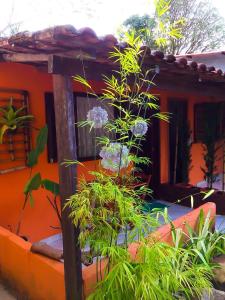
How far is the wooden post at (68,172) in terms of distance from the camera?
238cm

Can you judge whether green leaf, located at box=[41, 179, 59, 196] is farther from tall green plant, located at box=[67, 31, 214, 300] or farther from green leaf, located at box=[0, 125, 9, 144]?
tall green plant, located at box=[67, 31, 214, 300]

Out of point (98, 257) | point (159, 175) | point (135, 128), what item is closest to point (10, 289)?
point (98, 257)

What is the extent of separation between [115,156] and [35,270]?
1575 millimetres

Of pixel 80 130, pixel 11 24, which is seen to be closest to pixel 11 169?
pixel 80 130

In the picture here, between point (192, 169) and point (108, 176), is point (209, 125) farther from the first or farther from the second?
point (108, 176)

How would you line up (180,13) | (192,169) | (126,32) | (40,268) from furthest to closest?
(180,13) → (192,169) → (40,268) → (126,32)

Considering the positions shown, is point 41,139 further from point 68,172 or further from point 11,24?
point 11,24

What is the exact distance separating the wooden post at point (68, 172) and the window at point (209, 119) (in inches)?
209

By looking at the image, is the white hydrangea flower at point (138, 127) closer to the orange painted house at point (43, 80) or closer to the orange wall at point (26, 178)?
the orange painted house at point (43, 80)

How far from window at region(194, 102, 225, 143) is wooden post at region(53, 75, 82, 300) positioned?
5.30 meters

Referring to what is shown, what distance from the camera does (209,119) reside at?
23.4 feet

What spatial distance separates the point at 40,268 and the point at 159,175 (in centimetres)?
454

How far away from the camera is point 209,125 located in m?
7.05

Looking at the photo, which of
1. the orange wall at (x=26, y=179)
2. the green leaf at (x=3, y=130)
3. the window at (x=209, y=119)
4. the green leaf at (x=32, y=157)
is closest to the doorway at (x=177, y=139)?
the window at (x=209, y=119)
